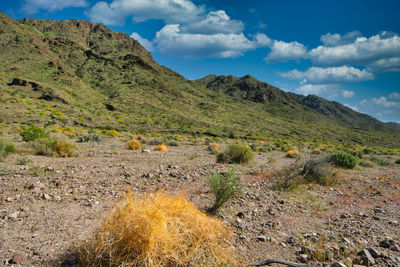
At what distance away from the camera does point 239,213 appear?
16.8 ft

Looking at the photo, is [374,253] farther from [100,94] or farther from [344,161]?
[100,94]

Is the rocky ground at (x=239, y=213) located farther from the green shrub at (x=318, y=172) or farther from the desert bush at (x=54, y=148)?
the desert bush at (x=54, y=148)

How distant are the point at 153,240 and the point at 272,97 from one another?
126500mm

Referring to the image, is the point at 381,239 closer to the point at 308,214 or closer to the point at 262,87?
the point at 308,214

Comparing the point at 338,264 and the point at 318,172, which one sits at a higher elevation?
the point at 318,172

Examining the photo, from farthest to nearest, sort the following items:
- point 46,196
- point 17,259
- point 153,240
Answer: point 46,196, point 17,259, point 153,240

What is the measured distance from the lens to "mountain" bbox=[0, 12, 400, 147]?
3477 cm

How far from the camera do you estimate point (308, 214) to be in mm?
5516

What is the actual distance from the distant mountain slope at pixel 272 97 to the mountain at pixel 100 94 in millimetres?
15241

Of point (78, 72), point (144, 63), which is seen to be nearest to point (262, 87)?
point (144, 63)

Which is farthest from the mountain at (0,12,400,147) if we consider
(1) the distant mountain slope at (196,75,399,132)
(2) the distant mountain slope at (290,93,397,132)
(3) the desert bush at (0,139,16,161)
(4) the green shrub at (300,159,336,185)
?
(2) the distant mountain slope at (290,93,397,132)

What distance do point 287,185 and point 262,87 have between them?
128 metres

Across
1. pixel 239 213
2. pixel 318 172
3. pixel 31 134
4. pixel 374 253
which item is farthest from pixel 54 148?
pixel 374 253

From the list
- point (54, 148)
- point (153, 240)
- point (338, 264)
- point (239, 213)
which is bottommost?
point (54, 148)
